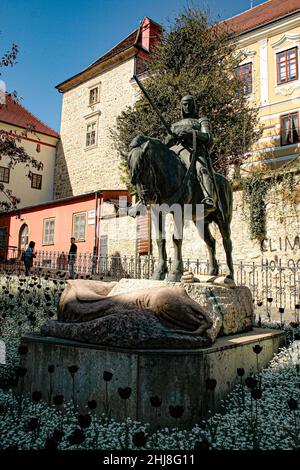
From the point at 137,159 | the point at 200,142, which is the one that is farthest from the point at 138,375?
the point at 200,142

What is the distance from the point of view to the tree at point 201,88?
14492 millimetres

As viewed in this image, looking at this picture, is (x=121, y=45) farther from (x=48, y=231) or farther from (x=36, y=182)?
(x=48, y=231)

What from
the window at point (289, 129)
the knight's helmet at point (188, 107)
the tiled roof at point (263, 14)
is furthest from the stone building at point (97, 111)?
the knight's helmet at point (188, 107)

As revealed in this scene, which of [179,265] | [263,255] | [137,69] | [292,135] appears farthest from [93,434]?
[137,69]

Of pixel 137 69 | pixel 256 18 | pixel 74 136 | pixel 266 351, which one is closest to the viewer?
pixel 266 351

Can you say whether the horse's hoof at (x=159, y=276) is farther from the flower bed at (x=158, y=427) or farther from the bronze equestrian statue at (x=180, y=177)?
the flower bed at (x=158, y=427)

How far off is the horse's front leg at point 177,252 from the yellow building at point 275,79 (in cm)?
1375

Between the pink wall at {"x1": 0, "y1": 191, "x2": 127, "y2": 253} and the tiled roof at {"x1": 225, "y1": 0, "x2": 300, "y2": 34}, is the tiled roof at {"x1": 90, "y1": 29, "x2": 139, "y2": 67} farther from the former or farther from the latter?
the pink wall at {"x1": 0, "y1": 191, "x2": 127, "y2": 253}

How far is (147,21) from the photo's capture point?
933 inches

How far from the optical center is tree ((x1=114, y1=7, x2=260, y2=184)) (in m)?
14.5

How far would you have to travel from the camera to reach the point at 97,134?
2509 centimetres

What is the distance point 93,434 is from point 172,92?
1374 centimetres

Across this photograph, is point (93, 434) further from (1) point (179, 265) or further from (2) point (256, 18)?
(2) point (256, 18)

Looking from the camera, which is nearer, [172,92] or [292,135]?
[172,92]
